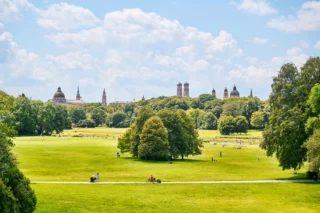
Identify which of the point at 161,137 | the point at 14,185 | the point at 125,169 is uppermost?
the point at 161,137

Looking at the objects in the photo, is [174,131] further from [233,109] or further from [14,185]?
[233,109]

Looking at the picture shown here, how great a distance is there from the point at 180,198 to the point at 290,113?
18.1m

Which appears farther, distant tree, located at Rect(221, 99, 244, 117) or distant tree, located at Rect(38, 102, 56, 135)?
distant tree, located at Rect(221, 99, 244, 117)

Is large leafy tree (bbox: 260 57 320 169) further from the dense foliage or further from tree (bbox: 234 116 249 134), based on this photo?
tree (bbox: 234 116 249 134)

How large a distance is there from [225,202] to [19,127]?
4337 inches

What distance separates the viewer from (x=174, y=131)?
8075cm

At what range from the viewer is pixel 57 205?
1383 inches

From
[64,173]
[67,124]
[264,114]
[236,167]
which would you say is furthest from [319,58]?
[67,124]

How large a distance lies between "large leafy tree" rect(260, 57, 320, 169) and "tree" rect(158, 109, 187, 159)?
2754 cm

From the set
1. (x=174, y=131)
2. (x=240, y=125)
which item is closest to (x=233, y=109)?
(x=240, y=125)

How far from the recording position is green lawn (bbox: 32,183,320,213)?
35688 mm

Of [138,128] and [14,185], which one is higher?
[138,128]

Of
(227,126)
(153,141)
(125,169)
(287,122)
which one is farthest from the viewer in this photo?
(227,126)

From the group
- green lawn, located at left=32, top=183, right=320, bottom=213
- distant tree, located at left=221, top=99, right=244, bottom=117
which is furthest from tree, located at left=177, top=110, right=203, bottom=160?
distant tree, located at left=221, top=99, right=244, bottom=117
